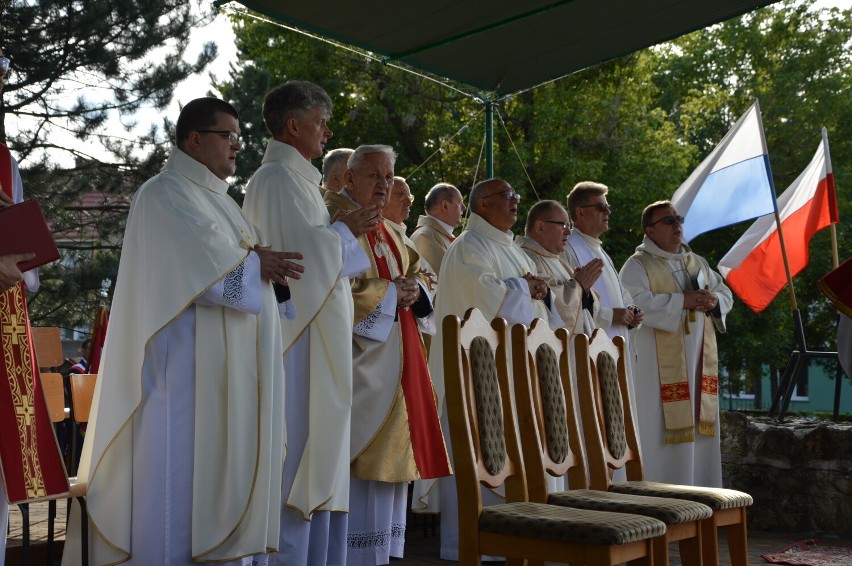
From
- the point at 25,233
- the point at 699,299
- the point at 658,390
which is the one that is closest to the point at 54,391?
the point at 25,233

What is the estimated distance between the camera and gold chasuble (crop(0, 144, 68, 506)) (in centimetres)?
362

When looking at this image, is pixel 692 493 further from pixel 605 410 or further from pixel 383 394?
pixel 383 394

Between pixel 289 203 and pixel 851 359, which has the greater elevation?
pixel 289 203

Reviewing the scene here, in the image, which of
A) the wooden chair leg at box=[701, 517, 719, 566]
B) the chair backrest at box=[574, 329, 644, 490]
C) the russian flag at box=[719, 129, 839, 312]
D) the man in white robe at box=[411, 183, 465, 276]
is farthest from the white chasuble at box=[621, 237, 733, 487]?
the wooden chair leg at box=[701, 517, 719, 566]

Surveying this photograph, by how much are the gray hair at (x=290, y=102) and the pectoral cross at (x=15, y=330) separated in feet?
5.03

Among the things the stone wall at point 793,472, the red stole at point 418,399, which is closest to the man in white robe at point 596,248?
the stone wall at point 793,472

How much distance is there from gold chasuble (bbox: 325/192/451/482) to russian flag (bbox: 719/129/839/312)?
160 inches

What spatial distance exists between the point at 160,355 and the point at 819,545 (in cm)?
463

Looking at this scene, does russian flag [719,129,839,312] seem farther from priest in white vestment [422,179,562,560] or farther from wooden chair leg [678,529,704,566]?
wooden chair leg [678,529,704,566]

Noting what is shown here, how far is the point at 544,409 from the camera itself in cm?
429

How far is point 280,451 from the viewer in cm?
414

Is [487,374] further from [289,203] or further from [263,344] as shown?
[289,203]

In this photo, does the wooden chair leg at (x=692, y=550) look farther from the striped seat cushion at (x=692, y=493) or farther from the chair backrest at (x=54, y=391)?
the chair backrest at (x=54, y=391)

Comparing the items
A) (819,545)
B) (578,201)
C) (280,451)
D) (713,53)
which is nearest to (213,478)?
(280,451)
